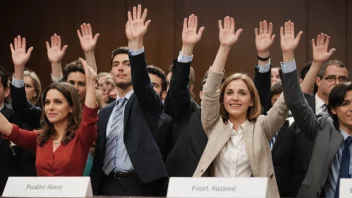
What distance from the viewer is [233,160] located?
278 centimetres

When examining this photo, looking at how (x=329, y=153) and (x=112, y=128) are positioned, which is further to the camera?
(x=112, y=128)

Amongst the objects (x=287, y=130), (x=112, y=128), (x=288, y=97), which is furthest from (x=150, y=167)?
(x=287, y=130)

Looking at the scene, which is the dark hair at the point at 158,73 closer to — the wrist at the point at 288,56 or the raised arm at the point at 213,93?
the raised arm at the point at 213,93

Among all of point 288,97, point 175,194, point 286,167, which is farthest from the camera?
point 286,167

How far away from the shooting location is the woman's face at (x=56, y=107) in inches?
125

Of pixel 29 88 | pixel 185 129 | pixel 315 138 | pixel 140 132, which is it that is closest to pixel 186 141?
pixel 185 129

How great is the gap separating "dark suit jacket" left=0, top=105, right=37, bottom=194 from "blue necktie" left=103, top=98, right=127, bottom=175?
68cm

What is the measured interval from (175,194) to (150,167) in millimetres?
1105

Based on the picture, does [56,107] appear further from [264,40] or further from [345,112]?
[345,112]

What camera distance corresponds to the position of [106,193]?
3189 mm

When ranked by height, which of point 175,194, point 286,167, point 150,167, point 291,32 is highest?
point 291,32

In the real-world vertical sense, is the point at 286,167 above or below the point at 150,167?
below

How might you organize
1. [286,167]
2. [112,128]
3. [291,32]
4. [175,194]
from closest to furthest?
1. [175,194]
2. [291,32]
3. [112,128]
4. [286,167]

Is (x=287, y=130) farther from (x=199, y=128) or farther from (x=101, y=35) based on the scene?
(x=101, y=35)
